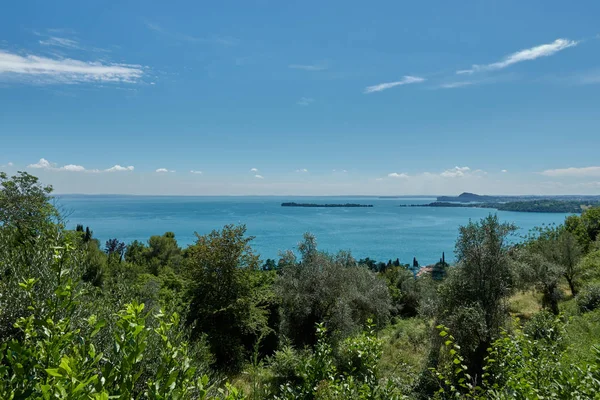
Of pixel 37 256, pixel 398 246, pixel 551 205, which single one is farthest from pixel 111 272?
pixel 551 205

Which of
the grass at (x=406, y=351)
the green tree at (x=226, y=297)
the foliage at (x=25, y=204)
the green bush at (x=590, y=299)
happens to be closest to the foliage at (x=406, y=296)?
the grass at (x=406, y=351)

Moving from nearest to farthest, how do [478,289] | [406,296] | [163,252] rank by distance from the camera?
[478,289]
[406,296]
[163,252]

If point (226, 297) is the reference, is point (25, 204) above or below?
above

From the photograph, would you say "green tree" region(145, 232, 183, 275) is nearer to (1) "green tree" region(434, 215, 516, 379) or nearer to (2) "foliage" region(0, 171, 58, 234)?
(2) "foliage" region(0, 171, 58, 234)

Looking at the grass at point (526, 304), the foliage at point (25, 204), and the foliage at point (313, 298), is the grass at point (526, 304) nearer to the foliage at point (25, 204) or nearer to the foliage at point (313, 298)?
the foliage at point (313, 298)

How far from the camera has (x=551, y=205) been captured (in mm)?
151000

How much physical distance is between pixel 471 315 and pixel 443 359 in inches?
95.5

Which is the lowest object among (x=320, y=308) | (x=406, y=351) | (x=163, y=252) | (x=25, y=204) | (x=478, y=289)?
(x=163, y=252)

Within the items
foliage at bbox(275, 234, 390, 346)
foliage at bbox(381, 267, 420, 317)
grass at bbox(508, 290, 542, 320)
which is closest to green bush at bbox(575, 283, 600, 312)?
grass at bbox(508, 290, 542, 320)

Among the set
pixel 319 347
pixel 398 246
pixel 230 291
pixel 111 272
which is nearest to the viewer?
pixel 319 347

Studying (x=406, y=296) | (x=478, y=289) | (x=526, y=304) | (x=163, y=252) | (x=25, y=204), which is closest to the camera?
(x=478, y=289)

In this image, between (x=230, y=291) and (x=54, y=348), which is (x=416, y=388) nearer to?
(x=230, y=291)

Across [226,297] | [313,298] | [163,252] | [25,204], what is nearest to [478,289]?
[313,298]

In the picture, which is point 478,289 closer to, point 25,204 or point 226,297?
point 226,297
